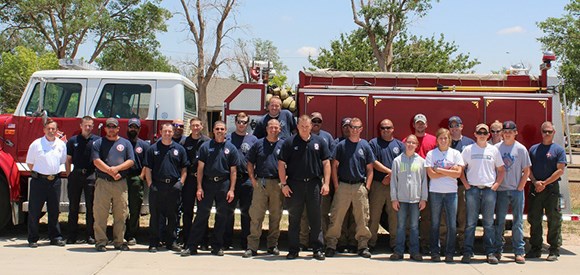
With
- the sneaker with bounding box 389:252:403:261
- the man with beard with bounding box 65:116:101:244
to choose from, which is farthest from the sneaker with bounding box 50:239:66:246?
the sneaker with bounding box 389:252:403:261

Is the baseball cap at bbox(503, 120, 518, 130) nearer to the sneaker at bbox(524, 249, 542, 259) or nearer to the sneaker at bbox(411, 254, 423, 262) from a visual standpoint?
the sneaker at bbox(524, 249, 542, 259)

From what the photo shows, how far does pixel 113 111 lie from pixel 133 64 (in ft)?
78.9

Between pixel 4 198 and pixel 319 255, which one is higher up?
pixel 4 198

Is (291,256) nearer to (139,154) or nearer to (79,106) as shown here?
(139,154)

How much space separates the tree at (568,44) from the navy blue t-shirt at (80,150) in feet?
91.2

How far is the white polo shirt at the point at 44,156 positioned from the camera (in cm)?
879

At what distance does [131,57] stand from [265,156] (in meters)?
26.0

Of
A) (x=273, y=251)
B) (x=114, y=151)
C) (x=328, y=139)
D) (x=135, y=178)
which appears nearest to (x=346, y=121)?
(x=328, y=139)

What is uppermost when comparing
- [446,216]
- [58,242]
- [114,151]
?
[114,151]

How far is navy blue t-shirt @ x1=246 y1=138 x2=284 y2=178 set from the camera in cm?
837

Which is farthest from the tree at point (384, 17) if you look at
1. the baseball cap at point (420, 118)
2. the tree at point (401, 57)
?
the baseball cap at point (420, 118)

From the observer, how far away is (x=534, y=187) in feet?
28.7

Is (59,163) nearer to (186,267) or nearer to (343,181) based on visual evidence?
(186,267)

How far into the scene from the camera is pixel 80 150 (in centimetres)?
889
